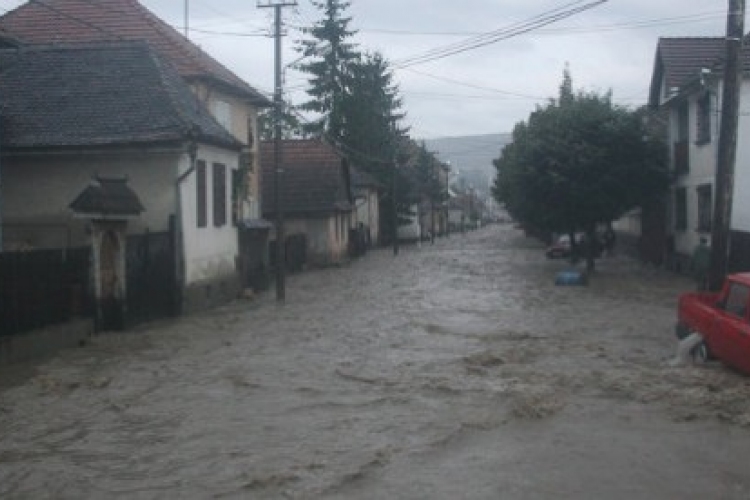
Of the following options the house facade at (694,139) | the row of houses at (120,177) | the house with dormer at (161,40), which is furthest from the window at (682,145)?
the row of houses at (120,177)

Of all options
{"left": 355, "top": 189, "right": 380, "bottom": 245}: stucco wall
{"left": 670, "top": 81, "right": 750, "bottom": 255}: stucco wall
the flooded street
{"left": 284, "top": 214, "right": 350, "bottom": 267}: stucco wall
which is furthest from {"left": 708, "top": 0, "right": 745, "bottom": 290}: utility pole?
{"left": 355, "top": 189, "right": 380, "bottom": 245}: stucco wall

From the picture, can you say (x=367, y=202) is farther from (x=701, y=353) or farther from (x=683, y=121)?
(x=701, y=353)

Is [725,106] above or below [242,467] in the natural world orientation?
above

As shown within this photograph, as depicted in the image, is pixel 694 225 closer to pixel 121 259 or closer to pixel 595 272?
pixel 595 272

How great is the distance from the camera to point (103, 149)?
21.3 m

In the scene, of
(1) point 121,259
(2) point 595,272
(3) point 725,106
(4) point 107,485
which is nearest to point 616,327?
(3) point 725,106

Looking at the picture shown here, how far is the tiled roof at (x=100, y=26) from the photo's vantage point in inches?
1236

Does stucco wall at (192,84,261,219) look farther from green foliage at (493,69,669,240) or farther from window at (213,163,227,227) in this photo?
green foliage at (493,69,669,240)

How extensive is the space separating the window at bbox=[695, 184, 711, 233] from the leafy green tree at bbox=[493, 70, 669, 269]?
111 inches

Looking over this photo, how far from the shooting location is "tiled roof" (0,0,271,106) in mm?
31391

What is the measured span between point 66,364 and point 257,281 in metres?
15.6

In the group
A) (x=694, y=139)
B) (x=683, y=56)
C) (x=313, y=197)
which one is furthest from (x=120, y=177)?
(x=313, y=197)

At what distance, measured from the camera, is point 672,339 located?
18.1 metres

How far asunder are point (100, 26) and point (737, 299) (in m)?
24.6
